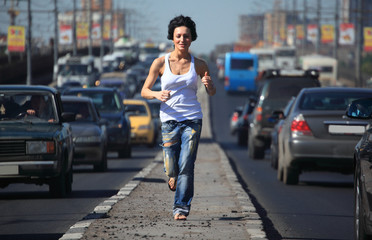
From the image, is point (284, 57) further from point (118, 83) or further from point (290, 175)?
point (290, 175)

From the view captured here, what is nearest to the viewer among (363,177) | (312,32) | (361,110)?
(363,177)

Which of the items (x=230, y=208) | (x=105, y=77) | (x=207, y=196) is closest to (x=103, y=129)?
(x=207, y=196)

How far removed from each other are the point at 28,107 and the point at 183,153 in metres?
5.27

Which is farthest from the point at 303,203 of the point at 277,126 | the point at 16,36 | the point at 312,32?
the point at 312,32

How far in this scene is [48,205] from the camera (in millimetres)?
12891

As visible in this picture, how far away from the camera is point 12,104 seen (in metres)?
14.3

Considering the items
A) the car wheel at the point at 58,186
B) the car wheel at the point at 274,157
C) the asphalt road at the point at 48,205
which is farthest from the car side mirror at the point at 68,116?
the car wheel at the point at 274,157

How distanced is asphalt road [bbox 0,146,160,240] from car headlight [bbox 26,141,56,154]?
65cm

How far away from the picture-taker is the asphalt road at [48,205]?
1004 cm

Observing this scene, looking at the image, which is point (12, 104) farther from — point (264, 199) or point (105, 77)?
point (105, 77)

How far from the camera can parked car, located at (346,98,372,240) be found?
741cm

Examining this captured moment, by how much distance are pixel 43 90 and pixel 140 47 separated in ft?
381

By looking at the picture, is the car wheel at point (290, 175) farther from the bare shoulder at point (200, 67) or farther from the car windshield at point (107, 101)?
the car windshield at point (107, 101)

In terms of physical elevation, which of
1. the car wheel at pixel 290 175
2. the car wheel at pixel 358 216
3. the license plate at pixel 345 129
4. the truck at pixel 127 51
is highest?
the car wheel at pixel 358 216
